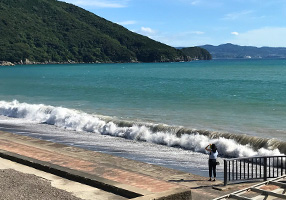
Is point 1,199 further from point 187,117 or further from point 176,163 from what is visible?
point 187,117

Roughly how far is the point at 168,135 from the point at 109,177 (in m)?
9.51

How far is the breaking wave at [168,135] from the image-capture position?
59.8ft

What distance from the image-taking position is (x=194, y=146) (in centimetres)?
1917

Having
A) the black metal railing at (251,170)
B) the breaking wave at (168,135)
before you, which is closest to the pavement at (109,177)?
the black metal railing at (251,170)

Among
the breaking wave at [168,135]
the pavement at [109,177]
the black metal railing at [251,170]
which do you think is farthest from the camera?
the breaking wave at [168,135]

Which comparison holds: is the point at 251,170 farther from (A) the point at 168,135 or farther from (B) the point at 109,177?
(A) the point at 168,135

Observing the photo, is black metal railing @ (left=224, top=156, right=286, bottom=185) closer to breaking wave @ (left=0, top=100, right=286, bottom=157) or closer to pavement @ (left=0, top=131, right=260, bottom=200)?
pavement @ (left=0, top=131, right=260, bottom=200)

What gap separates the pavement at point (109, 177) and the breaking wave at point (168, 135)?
207 inches

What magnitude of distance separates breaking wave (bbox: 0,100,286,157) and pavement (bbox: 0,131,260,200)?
17.3 ft

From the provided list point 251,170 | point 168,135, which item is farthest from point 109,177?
point 168,135

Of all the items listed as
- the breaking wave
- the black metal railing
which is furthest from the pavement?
the breaking wave

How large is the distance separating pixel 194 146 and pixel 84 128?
8.25 meters

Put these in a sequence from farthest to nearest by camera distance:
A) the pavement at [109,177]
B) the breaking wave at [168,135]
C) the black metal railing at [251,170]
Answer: the breaking wave at [168,135], the black metal railing at [251,170], the pavement at [109,177]

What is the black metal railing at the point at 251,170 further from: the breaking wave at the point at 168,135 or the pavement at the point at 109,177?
the breaking wave at the point at 168,135
